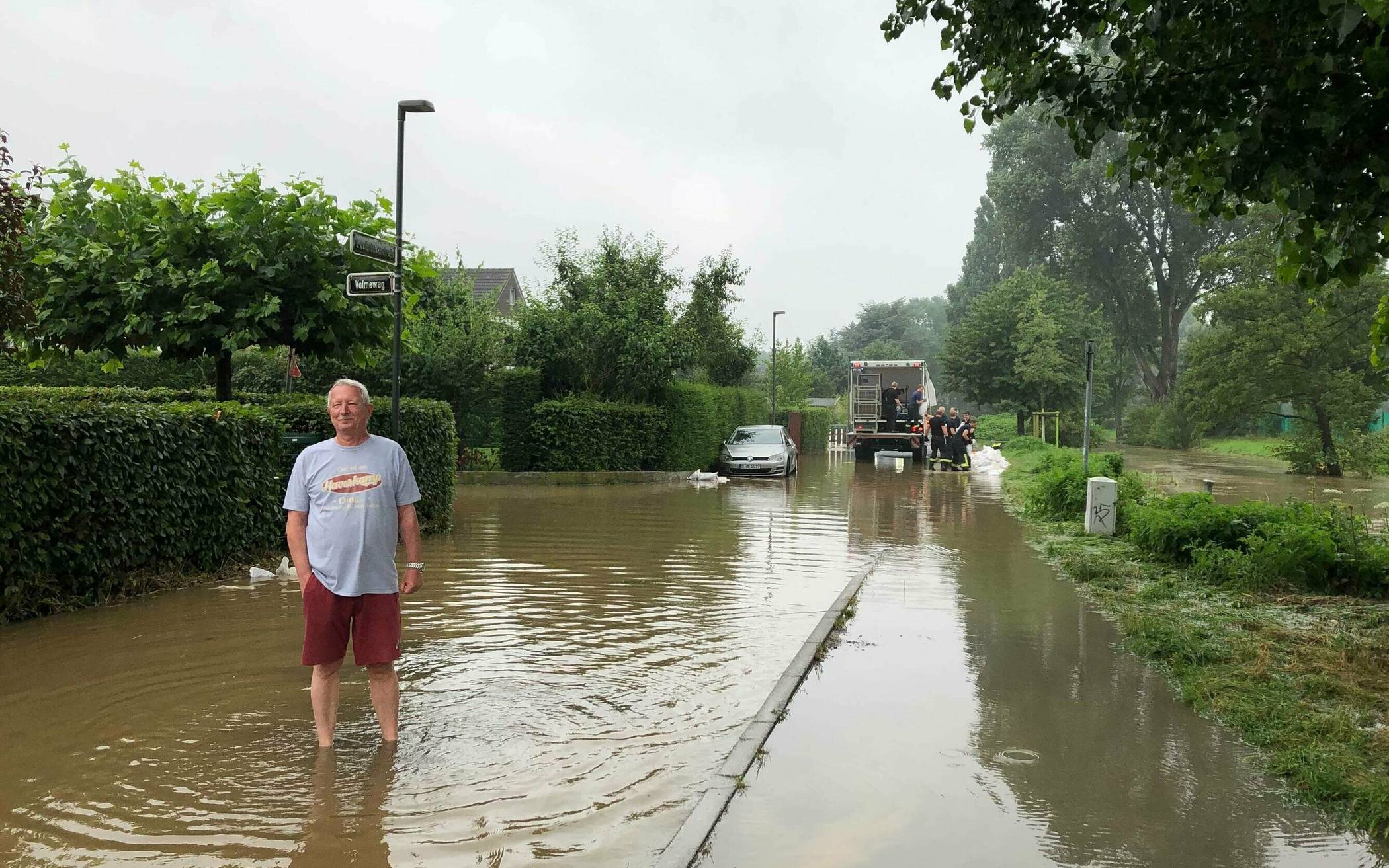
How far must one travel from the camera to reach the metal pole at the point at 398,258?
45.1 ft

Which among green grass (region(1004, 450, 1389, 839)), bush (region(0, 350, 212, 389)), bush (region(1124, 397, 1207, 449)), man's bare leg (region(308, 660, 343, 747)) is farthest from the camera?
bush (region(1124, 397, 1207, 449))

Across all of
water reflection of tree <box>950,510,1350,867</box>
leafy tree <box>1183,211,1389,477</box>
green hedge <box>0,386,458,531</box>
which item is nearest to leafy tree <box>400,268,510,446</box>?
green hedge <box>0,386,458,531</box>

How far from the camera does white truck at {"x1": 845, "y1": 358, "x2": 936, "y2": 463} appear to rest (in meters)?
39.4

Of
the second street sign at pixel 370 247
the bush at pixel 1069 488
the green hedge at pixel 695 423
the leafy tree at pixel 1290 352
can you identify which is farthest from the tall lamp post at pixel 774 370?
the second street sign at pixel 370 247

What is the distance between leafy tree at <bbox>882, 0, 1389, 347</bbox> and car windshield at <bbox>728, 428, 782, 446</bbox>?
23720 millimetres

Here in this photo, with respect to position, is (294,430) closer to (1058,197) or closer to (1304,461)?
(1304,461)

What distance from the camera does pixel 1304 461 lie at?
1385 inches

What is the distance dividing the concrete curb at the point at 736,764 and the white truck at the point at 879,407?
1226 inches

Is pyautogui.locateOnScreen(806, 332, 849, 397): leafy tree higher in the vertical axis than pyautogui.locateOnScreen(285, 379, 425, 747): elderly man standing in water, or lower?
higher

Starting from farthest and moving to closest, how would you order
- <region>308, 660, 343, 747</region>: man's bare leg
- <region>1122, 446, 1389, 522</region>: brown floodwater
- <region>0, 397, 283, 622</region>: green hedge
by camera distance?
<region>1122, 446, 1389, 522</region>: brown floodwater < <region>0, 397, 283, 622</region>: green hedge < <region>308, 660, 343, 747</region>: man's bare leg

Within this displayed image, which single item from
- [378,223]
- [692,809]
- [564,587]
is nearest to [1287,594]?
[564,587]

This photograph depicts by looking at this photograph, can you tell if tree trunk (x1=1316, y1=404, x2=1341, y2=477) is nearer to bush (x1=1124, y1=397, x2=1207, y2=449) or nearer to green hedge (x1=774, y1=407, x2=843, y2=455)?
green hedge (x1=774, y1=407, x2=843, y2=455)

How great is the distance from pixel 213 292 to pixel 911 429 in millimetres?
28217

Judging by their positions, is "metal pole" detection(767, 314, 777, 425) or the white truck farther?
"metal pole" detection(767, 314, 777, 425)
